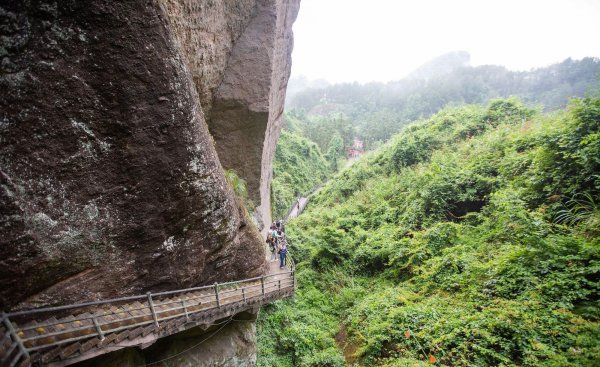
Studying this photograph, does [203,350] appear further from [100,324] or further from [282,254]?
[282,254]

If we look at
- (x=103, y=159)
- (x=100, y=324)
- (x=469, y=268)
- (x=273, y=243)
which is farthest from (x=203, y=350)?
(x=469, y=268)

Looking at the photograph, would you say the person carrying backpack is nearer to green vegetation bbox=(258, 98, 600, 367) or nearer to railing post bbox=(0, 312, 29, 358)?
green vegetation bbox=(258, 98, 600, 367)

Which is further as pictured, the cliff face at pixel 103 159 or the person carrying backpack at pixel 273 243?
the person carrying backpack at pixel 273 243

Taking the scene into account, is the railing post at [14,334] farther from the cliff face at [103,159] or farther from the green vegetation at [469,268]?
the green vegetation at [469,268]

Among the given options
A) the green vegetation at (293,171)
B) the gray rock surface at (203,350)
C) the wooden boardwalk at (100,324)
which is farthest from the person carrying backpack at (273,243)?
the green vegetation at (293,171)

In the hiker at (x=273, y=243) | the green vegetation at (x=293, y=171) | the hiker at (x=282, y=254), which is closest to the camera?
the hiker at (x=282, y=254)

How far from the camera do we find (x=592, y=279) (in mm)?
6887

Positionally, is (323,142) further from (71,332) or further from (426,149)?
(71,332)

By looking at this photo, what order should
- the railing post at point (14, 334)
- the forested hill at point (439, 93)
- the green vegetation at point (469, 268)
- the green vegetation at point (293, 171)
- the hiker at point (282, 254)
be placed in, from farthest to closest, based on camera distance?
the forested hill at point (439, 93) < the green vegetation at point (293, 171) < the hiker at point (282, 254) < the green vegetation at point (469, 268) < the railing post at point (14, 334)

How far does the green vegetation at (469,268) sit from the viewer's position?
6.94m

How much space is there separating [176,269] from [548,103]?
8602 centimetres

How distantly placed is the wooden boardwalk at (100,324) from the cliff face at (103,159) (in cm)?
42

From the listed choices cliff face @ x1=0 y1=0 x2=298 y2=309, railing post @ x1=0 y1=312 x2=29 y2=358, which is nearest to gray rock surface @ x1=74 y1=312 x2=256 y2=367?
cliff face @ x1=0 y1=0 x2=298 y2=309

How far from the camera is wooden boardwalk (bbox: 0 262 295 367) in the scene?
4.69m
